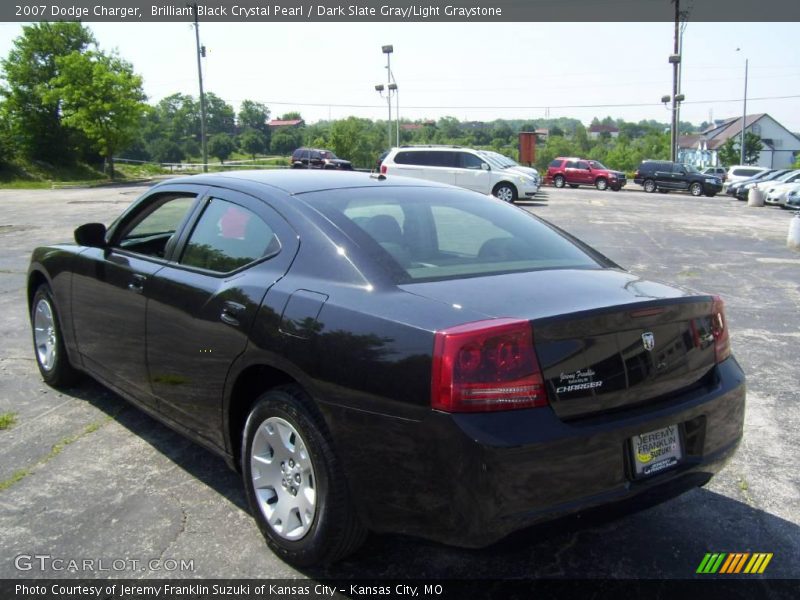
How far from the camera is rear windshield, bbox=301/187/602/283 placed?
309 cm

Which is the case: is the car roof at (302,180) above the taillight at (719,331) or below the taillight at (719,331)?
above

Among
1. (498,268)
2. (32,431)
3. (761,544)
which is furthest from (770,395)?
(32,431)

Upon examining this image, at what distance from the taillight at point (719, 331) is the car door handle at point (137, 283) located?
9.40 feet

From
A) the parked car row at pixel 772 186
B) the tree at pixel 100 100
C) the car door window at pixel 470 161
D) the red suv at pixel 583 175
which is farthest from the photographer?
the tree at pixel 100 100

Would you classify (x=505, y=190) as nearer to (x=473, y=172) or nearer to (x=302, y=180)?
(x=473, y=172)

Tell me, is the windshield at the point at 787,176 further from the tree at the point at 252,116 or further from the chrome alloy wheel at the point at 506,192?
the tree at the point at 252,116

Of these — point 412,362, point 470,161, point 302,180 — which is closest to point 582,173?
point 470,161

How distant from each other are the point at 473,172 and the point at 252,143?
221 feet

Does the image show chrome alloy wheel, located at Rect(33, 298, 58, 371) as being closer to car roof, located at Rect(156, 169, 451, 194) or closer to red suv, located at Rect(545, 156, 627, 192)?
car roof, located at Rect(156, 169, 451, 194)

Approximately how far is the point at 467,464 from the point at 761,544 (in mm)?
1684

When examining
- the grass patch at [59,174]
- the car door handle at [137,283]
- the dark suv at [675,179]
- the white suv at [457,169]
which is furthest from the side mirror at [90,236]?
the grass patch at [59,174]

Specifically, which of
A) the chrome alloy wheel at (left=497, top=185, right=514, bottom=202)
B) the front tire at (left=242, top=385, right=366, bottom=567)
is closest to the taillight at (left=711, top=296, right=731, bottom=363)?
the front tire at (left=242, top=385, right=366, bottom=567)

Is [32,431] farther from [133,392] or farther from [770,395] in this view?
[770,395]

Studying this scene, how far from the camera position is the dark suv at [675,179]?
36.1 meters
